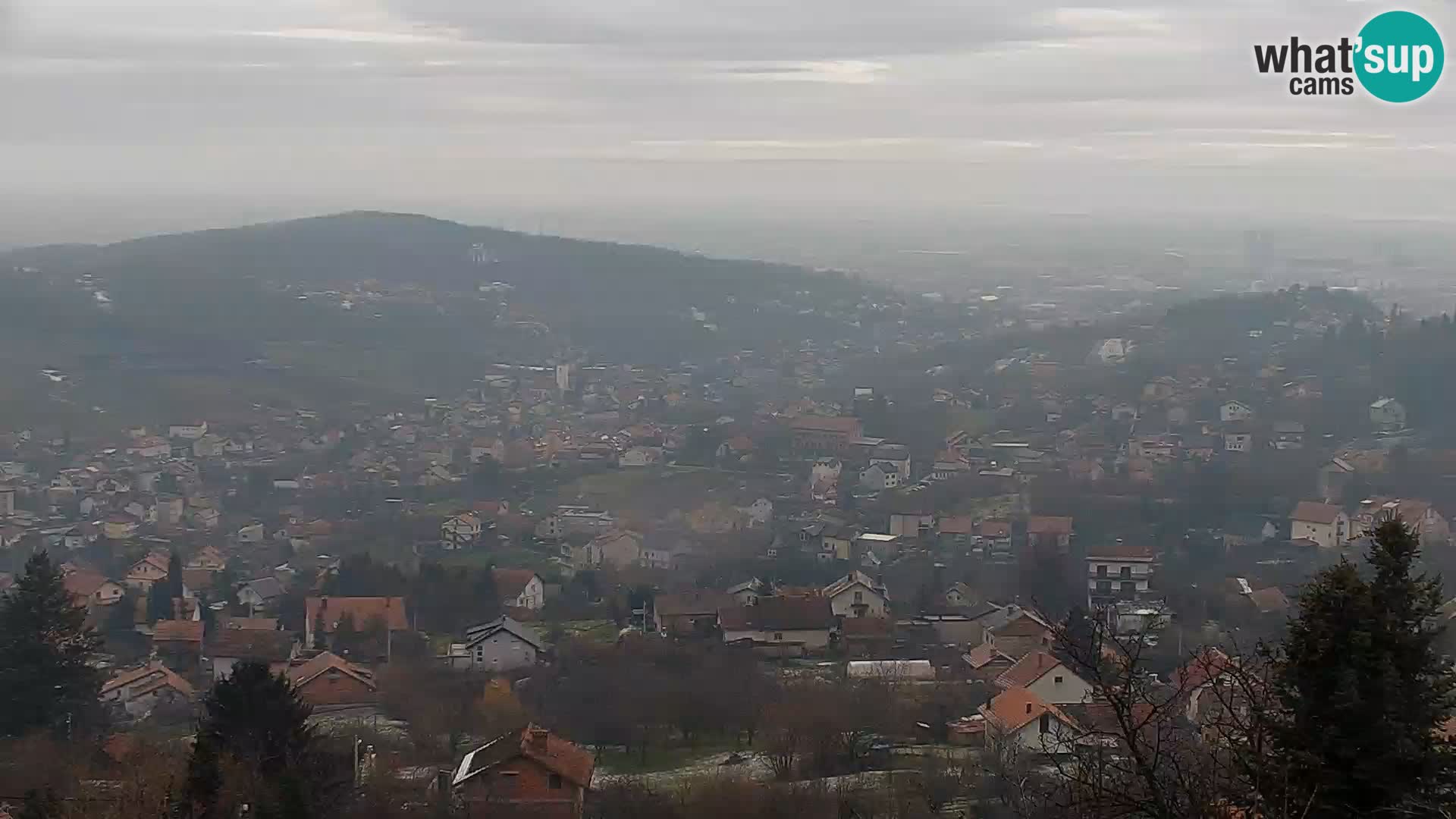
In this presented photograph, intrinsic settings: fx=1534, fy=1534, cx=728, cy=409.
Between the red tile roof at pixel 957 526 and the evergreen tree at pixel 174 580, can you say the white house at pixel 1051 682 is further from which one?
the evergreen tree at pixel 174 580

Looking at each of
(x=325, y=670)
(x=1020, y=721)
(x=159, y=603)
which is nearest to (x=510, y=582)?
(x=159, y=603)

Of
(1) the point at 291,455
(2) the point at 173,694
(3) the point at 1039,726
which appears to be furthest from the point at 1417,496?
(1) the point at 291,455

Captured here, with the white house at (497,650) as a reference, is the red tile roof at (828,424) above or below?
below

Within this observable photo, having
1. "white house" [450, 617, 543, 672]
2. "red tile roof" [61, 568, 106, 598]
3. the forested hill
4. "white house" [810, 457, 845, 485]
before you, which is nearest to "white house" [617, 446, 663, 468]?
"white house" [810, 457, 845, 485]

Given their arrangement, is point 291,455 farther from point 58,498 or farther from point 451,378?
point 451,378

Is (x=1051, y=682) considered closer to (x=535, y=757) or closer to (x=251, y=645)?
(x=535, y=757)

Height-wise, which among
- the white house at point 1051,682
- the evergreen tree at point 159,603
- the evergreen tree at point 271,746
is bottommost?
the evergreen tree at point 159,603

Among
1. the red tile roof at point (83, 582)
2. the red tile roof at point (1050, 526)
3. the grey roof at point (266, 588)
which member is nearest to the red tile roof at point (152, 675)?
the red tile roof at point (83, 582)
